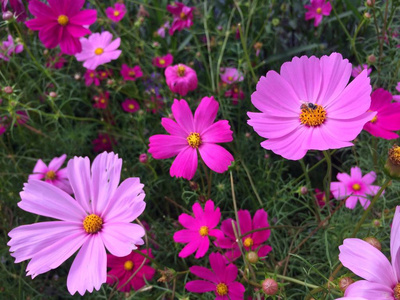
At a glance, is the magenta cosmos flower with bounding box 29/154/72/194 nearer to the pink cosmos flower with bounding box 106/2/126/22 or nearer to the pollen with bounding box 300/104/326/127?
the pink cosmos flower with bounding box 106/2/126/22

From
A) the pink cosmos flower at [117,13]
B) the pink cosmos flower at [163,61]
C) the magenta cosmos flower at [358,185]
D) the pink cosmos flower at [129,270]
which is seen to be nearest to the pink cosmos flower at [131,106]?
the pink cosmos flower at [163,61]

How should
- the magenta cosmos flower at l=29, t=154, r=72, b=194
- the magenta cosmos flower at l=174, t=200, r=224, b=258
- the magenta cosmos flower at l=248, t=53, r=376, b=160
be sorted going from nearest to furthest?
the magenta cosmos flower at l=248, t=53, r=376, b=160 < the magenta cosmos flower at l=174, t=200, r=224, b=258 < the magenta cosmos flower at l=29, t=154, r=72, b=194

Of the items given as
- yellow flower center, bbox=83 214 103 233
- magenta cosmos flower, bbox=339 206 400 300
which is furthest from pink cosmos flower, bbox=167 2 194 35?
magenta cosmos flower, bbox=339 206 400 300

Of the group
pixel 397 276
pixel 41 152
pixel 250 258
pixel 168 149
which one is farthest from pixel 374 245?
pixel 41 152

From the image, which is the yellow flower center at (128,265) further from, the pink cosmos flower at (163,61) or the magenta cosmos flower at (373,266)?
the pink cosmos flower at (163,61)

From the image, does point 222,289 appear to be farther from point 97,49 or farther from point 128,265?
point 97,49

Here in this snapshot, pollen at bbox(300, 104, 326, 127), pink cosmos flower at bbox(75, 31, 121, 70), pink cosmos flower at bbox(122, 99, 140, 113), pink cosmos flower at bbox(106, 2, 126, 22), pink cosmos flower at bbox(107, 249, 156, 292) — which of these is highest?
pollen at bbox(300, 104, 326, 127)

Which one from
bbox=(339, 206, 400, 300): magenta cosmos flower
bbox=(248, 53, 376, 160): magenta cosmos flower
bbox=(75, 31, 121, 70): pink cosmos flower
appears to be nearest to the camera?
bbox=(339, 206, 400, 300): magenta cosmos flower
